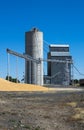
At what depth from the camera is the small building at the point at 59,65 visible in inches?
7274

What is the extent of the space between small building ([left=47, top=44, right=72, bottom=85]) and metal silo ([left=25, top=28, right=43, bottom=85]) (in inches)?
1342

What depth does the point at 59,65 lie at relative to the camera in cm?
18762

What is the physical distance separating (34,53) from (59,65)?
4110 cm

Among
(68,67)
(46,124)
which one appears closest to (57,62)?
(68,67)

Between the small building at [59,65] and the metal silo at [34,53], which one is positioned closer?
the metal silo at [34,53]

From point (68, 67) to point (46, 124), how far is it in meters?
169

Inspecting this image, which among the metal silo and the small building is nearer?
the metal silo

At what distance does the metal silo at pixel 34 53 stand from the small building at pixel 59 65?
34.1 meters

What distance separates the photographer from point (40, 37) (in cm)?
14962

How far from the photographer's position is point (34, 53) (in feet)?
487

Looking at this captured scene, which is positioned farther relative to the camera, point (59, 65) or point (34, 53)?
point (59, 65)

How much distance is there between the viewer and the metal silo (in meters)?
147

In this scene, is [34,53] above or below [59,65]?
above

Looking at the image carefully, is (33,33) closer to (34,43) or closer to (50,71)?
(34,43)
